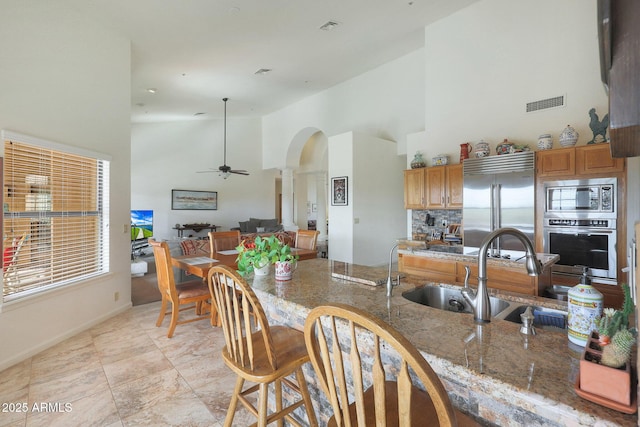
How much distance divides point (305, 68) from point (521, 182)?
457cm

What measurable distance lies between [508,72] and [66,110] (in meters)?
5.55

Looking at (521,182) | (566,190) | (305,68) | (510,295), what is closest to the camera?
(510,295)

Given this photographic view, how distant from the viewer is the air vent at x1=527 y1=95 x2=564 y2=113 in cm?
389

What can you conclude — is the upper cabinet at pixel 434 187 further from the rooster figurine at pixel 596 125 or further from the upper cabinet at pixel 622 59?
the upper cabinet at pixel 622 59

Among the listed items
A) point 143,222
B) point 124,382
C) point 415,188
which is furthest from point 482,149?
point 143,222

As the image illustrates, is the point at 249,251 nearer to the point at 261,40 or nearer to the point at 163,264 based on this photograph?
the point at 163,264

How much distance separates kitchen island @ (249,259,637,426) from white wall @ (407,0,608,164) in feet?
11.7

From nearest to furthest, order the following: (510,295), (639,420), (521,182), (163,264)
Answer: (639,420)
(510,295)
(163,264)
(521,182)

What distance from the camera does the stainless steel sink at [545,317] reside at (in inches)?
55.0

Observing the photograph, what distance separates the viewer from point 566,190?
11.9ft

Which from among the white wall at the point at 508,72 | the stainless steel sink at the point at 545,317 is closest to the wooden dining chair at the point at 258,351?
the stainless steel sink at the point at 545,317

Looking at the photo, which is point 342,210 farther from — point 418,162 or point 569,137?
point 569,137

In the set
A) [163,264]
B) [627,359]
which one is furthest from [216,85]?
[627,359]

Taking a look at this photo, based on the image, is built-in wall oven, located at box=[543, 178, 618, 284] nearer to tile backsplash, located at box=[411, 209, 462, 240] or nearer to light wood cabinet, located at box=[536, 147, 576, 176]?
light wood cabinet, located at box=[536, 147, 576, 176]
